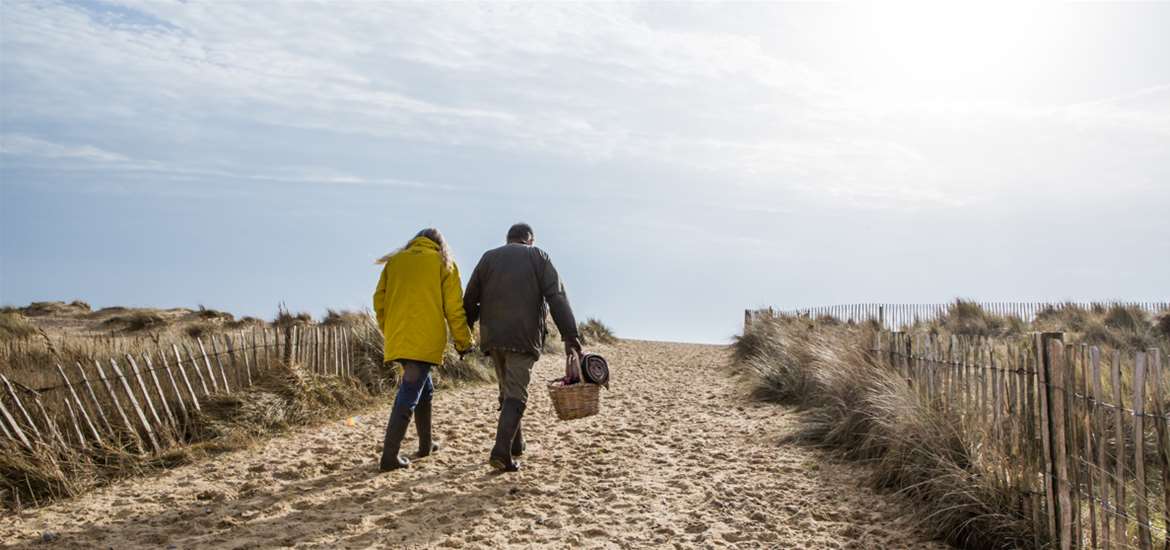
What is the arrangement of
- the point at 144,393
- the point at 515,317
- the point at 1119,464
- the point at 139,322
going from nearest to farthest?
the point at 1119,464
the point at 515,317
the point at 144,393
the point at 139,322

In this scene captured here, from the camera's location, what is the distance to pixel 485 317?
6668mm

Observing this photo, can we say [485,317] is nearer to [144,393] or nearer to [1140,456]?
[144,393]

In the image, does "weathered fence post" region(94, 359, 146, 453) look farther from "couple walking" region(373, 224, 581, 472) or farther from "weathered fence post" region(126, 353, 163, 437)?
"couple walking" region(373, 224, 581, 472)

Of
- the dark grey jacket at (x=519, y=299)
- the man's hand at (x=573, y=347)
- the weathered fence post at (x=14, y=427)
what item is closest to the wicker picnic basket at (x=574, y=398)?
the man's hand at (x=573, y=347)

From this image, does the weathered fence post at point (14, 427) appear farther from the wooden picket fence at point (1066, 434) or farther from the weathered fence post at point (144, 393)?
the wooden picket fence at point (1066, 434)

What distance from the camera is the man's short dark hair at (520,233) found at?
684cm

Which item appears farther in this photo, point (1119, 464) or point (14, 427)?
point (14, 427)

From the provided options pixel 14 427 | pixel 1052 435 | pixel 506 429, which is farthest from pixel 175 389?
pixel 1052 435

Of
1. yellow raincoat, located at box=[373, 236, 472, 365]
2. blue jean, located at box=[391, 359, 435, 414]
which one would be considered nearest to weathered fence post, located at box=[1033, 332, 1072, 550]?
yellow raincoat, located at box=[373, 236, 472, 365]

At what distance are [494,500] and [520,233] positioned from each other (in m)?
2.09

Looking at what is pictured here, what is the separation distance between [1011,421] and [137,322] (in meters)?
21.9

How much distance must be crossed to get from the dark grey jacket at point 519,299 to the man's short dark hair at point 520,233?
0.36ft

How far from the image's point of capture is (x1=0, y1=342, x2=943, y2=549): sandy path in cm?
534

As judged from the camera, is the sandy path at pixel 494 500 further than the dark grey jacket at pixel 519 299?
No
